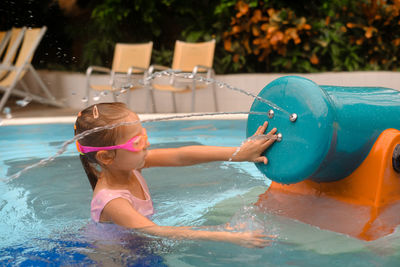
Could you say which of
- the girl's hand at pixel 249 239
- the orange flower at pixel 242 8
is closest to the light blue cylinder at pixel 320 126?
the girl's hand at pixel 249 239

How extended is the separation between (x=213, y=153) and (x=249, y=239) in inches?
16.6

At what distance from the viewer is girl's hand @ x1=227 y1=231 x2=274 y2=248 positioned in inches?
75.4

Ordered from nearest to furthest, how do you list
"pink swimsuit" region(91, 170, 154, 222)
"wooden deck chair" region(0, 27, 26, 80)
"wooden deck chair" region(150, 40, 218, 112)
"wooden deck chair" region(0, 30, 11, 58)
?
1. "pink swimsuit" region(91, 170, 154, 222)
2. "wooden deck chair" region(150, 40, 218, 112)
3. "wooden deck chair" region(0, 27, 26, 80)
4. "wooden deck chair" region(0, 30, 11, 58)

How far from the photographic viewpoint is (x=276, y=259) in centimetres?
186

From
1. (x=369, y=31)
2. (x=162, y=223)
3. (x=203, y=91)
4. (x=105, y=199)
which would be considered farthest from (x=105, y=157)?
(x=369, y=31)

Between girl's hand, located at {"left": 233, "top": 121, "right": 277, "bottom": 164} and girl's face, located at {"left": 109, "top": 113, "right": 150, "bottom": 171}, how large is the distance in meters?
0.39

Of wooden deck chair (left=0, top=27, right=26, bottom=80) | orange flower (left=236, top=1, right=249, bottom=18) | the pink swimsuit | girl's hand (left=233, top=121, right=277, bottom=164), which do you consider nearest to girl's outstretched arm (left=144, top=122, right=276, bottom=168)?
girl's hand (left=233, top=121, right=277, bottom=164)

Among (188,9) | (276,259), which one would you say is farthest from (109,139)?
(188,9)

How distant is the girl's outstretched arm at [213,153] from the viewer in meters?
2.09

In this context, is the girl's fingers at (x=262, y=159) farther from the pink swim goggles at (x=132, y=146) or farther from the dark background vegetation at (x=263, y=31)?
the dark background vegetation at (x=263, y=31)

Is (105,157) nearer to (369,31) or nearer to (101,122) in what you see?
(101,122)

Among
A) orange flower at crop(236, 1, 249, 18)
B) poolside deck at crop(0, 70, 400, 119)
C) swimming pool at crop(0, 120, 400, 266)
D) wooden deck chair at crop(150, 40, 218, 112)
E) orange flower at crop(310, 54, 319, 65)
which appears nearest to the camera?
swimming pool at crop(0, 120, 400, 266)

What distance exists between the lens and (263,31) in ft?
23.2

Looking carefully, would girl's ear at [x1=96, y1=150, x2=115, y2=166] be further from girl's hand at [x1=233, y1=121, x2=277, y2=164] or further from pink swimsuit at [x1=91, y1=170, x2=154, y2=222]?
girl's hand at [x1=233, y1=121, x2=277, y2=164]
